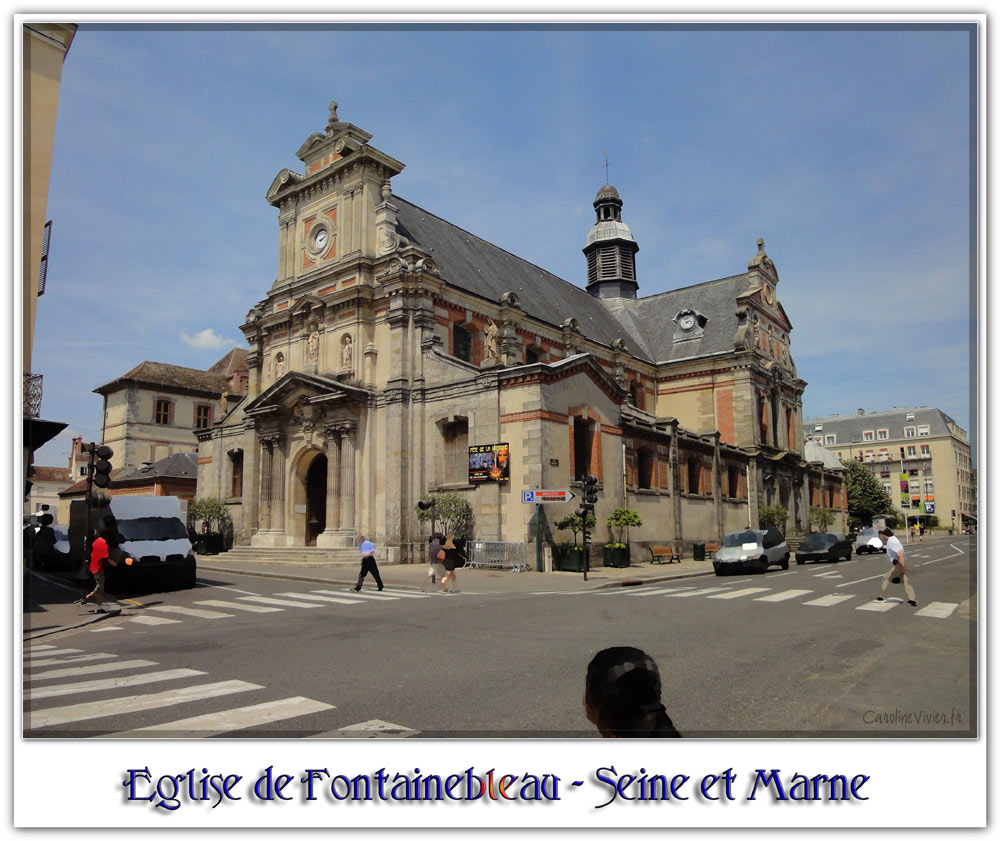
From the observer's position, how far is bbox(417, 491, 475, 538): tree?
25953mm

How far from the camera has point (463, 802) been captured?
130 inches

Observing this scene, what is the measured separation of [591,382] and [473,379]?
465cm

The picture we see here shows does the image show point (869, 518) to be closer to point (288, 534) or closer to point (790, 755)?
point (288, 534)

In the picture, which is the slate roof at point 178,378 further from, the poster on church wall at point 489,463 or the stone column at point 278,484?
the poster on church wall at point 489,463

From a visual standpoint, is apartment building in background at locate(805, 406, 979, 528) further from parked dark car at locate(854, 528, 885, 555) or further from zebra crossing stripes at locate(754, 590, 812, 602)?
zebra crossing stripes at locate(754, 590, 812, 602)

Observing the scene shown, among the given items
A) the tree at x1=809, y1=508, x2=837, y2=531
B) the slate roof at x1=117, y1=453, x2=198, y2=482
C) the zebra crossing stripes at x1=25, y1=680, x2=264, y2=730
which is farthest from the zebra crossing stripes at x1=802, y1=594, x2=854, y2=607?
the slate roof at x1=117, y1=453, x2=198, y2=482

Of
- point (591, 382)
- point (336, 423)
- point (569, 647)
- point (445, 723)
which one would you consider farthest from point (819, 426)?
point (445, 723)

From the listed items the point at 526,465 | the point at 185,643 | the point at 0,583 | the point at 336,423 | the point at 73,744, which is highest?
the point at 336,423

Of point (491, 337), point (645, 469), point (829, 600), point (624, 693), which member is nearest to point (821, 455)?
point (645, 469)

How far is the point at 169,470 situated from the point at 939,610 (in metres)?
42.7

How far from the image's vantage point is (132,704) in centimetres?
611

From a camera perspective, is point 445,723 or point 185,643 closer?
point 445,723

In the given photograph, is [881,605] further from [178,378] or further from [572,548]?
[178,378]

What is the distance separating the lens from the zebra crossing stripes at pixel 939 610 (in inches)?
444
